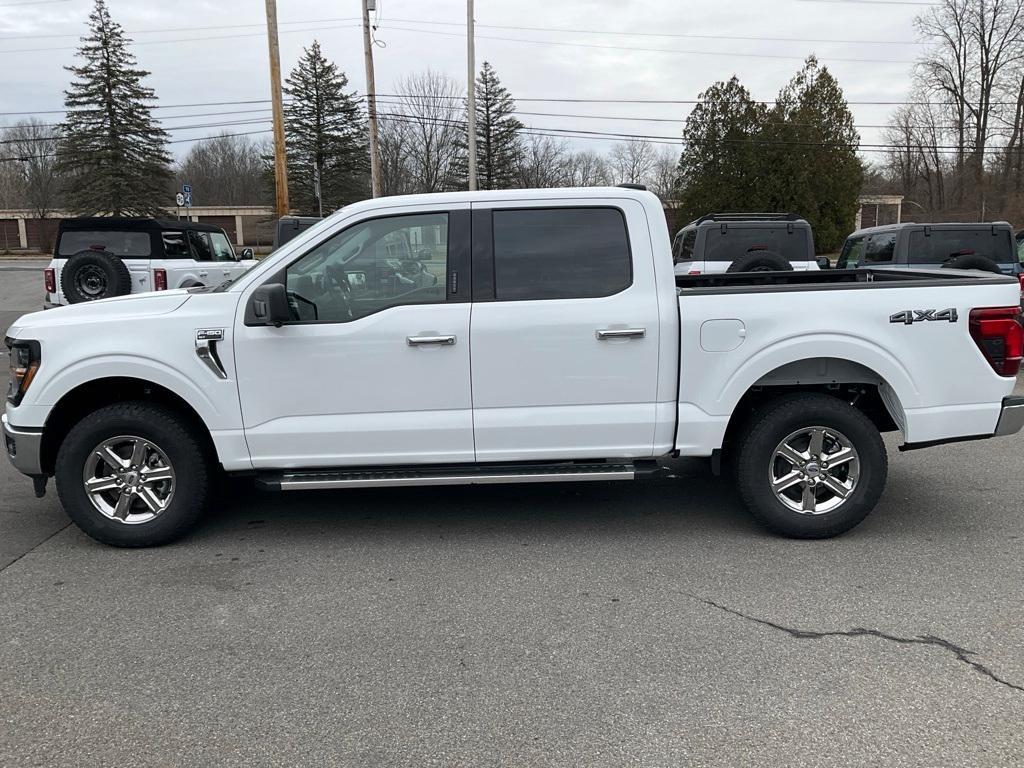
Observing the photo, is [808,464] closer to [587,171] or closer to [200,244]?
[200,244]

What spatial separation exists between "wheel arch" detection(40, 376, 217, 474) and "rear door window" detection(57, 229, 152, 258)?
9.41 meters

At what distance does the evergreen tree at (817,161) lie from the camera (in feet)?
105

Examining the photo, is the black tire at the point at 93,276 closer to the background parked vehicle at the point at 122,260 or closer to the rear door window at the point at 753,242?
the background parked vehicle at the point at 122,260

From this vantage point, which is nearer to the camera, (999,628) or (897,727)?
(897,727)

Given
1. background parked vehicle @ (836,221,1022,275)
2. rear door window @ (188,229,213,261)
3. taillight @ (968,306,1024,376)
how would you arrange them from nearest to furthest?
taillight @ (968,306,1024,376) → background parked vehicle @ (836,221,1022,275) → rear door window @ (188,229,213,261)

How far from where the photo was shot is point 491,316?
453 cm

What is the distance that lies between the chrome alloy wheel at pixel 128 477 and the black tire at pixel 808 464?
11.1 ft

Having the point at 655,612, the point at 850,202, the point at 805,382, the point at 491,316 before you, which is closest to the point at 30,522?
the point at 491,316

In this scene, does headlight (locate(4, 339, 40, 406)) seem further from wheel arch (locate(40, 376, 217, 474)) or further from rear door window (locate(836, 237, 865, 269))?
rear door window (locate(836, 237, 865, 269))

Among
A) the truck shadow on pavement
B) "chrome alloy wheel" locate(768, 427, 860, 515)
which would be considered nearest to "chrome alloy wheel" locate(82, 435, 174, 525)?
the truck shadow on pavement

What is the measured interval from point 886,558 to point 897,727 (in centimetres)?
178

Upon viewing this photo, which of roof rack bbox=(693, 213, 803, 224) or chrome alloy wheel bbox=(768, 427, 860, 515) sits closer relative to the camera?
chrome alloy wheel bbox=(768, 427, 860, 515)

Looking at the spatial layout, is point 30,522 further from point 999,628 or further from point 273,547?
point 999,628

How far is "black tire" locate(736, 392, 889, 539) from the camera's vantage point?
4.66m
